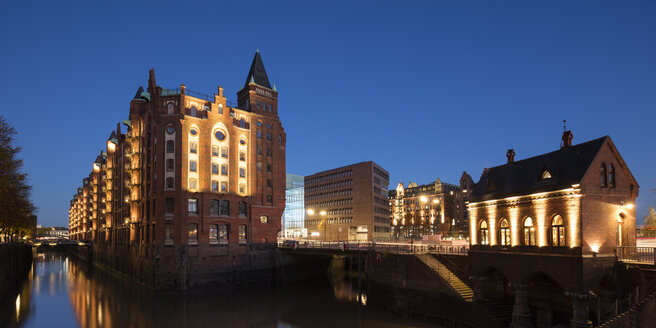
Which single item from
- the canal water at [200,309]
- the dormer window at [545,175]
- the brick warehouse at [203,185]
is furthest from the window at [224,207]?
→ the dormer window at [545,175]

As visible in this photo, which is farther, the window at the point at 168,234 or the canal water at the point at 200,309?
the window at the point at 168,234

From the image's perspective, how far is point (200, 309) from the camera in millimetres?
54969

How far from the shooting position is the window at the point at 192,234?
6806cm

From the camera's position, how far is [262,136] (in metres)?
80.2

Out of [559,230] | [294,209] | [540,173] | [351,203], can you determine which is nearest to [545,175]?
[540,173]

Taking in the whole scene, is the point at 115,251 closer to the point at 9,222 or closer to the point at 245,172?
the point at 9,222

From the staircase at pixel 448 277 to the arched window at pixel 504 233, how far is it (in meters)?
5.97

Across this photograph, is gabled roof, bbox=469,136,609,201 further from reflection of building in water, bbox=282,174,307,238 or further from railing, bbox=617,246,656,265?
reflection of building in water, bbox=282,174,307,238

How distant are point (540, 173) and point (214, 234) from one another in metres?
50.6

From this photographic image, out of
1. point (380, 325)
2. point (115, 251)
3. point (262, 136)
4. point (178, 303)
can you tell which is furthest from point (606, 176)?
point (115, 251)

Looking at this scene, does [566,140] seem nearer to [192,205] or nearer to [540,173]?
[540,173]

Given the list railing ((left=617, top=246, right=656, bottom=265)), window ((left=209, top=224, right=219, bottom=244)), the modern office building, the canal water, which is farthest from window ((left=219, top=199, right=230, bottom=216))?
railing ((left=617, top=246, right=656, bottom=265))

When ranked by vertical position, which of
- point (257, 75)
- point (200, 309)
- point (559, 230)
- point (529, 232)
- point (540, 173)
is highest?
point (257, 75)

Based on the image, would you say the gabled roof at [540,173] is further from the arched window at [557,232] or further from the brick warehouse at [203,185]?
the brick warehouse at [203,185]
